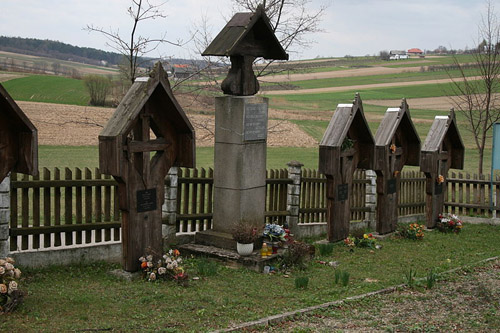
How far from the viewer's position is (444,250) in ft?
41.0

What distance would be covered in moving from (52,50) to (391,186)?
7713 cm

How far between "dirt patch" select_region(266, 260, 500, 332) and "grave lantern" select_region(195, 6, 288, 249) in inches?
118

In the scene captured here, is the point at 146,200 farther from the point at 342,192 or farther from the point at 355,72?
the point at 355,72

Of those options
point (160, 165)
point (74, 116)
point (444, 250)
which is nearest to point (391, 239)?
point (444, 250)

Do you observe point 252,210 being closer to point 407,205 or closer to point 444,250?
point 444,250

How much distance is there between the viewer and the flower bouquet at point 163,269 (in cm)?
862

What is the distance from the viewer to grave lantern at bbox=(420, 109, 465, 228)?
1493 cm

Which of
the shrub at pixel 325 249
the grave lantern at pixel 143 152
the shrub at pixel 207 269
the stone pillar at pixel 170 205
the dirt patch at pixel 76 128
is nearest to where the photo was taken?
the grave lantern at pixel 143 152

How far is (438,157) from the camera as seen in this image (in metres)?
15.1

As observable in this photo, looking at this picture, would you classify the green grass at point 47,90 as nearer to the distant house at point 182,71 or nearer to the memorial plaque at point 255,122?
the distant house at point 182,71

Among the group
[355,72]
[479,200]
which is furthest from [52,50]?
[479,200]

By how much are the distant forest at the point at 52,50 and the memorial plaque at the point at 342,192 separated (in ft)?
221

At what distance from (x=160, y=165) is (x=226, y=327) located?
3.25 m

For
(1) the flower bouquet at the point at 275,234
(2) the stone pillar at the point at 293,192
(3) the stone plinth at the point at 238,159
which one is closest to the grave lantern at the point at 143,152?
(3) the stone plinth at the point at 238,159
